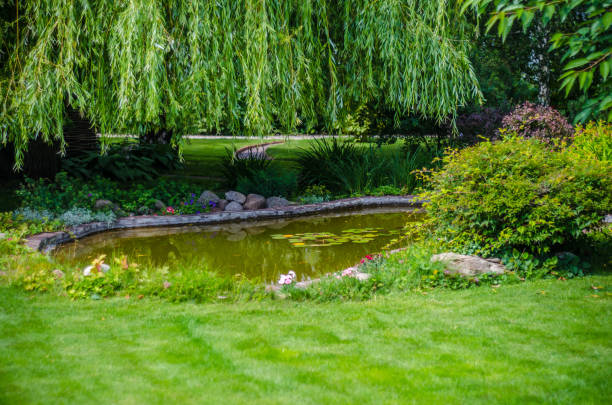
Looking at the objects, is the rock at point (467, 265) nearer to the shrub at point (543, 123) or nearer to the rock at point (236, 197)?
the rock at point (236, 197)

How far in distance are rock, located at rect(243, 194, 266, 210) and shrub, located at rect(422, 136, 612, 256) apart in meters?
4.85

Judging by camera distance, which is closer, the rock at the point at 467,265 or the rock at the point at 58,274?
the rock at the point at 58,274

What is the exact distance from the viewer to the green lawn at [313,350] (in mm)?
3035

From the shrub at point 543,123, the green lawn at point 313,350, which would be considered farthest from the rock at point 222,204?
the shrub at point 543,123

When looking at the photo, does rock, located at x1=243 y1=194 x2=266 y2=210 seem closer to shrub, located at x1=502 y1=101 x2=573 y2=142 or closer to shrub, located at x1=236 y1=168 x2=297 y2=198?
shrub, located at x1=236 y1=168 x2=297 y2=198

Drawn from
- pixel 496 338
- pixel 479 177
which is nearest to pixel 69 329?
pixel 496 338

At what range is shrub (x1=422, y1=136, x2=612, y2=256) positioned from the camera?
551 cm

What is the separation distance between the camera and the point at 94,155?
12062mm

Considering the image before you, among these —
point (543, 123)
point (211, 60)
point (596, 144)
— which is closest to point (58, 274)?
point (211, 60)

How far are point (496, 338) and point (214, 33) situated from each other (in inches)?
162

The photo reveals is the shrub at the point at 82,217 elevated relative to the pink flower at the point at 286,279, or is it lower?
elevated

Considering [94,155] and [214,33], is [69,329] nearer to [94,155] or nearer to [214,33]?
[214,33]

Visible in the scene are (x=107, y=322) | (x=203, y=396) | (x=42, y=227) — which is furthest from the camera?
(x=42, y=227)

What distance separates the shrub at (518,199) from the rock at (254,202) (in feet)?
15.9
